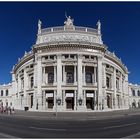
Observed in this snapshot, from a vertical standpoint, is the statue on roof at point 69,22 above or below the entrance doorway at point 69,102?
above

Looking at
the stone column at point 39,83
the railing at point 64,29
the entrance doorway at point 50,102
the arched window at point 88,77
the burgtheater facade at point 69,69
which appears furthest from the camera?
the arched window at point 88,77

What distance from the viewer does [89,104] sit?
164 feet

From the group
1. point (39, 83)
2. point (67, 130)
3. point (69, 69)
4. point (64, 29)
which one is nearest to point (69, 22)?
point (64, 29)

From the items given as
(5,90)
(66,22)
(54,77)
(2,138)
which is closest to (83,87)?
(54,77)

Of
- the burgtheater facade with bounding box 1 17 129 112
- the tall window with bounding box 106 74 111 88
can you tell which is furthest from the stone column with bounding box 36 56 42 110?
the tall window with bounding box 106 74 111 88

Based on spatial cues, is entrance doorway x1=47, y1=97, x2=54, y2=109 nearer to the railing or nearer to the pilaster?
the pilaster

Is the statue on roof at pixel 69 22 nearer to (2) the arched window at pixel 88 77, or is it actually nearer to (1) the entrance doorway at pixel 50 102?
(2) the arched window at pixel 88 77

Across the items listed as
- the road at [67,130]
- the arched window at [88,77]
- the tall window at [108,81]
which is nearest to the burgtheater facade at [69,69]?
the arched window at [88,77]

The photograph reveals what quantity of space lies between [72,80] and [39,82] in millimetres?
7852

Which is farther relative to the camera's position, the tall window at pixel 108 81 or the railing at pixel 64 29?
the tall window at pixel 108 81

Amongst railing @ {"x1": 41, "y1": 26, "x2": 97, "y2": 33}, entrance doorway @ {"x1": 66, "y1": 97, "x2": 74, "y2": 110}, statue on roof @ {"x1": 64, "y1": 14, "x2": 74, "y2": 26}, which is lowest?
entrance doorway @ {"x1": 66, "y1": 97, "x2": 74, "y2": 110}

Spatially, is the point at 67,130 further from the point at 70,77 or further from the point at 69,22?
the point at 69,22

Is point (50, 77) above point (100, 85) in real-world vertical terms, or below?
above

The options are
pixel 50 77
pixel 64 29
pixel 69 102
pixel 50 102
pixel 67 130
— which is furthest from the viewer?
pixel 50 77
